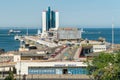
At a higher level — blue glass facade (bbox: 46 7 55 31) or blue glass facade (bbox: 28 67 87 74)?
blue glass facade (bbox: 46 7 55 31)

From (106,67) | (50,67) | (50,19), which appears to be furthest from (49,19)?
(106,67)

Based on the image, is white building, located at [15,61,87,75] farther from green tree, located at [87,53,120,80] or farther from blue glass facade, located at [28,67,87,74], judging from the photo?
green tree, located at [87,53,120,80]

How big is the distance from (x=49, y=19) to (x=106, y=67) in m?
92.2

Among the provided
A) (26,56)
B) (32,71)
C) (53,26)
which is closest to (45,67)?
(32,71)

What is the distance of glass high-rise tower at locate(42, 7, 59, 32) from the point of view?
114 meters

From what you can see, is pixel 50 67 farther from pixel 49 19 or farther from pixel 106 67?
pixel 49 19

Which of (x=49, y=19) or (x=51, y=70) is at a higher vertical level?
(x=49, y=19)

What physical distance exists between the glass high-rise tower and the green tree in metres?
89.6

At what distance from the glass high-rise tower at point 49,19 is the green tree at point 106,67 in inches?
3526

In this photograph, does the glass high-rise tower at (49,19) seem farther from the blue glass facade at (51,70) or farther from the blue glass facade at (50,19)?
the blue glass facade at (51,70)

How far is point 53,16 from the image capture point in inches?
4550

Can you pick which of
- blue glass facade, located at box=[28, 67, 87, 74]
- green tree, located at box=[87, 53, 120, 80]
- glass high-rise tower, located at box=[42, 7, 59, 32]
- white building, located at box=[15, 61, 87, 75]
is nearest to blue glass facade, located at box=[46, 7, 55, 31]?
glass high-rise tower, located at box=[42, 7, 59, 32]

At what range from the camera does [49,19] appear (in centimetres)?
11438

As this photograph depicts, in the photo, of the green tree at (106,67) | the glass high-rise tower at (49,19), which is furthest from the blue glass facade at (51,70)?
the glass high-rise tower at (49,19)
